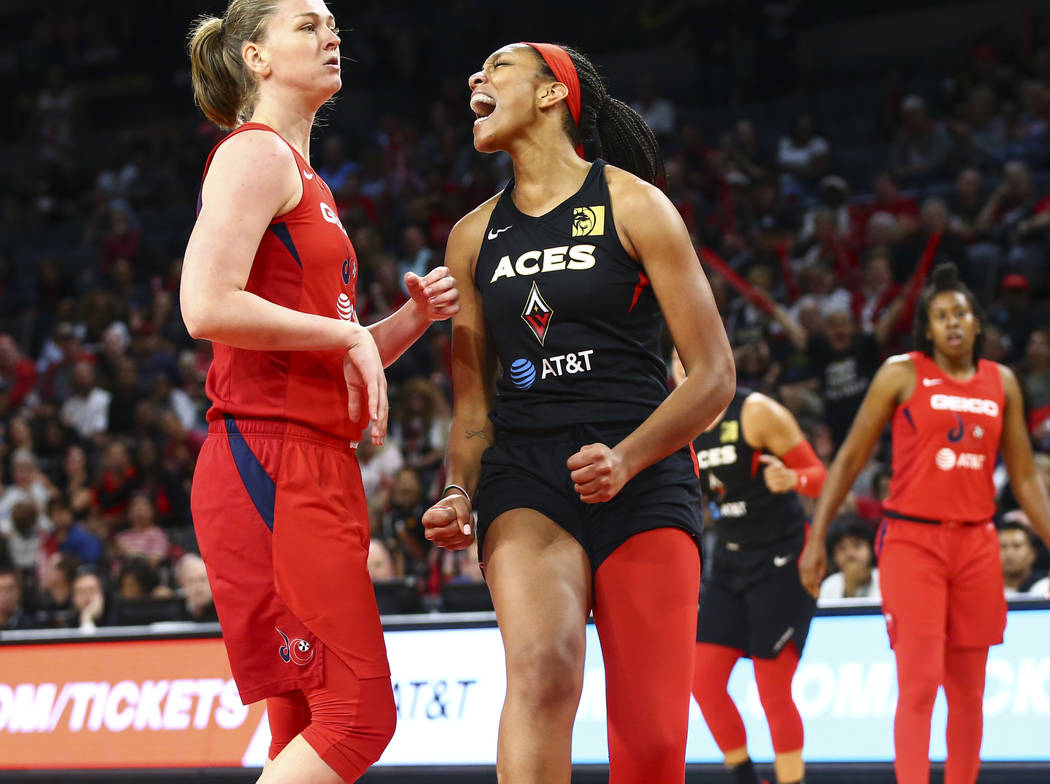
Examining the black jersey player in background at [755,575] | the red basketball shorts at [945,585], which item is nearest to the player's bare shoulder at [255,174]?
the black jersey player in background at [755,575]

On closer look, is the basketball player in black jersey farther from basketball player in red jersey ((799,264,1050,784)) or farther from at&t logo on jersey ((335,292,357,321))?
basketball player in red jersey ((799,264,1050,784))

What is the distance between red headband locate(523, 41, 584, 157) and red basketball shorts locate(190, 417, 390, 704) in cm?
111

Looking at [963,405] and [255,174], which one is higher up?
[255,174]

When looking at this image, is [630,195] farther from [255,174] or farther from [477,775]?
[477,775]

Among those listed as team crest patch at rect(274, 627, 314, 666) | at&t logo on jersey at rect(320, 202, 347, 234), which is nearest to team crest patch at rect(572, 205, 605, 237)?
at&t logo on jersey at rect(320, 202, 347, 234)

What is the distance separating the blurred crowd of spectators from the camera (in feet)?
30.9

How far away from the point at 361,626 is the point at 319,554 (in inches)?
7.3

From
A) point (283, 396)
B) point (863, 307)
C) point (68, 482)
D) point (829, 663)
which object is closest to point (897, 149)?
point (863, 307)

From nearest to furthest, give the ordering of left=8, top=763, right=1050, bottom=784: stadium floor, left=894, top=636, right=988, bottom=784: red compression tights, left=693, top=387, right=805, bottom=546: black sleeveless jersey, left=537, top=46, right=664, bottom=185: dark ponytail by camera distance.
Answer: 1. left=537, top=46, right=664, bottom=185: dark ponytail
2. left=894, top=636, right=988, bottom=784: red compression tights
3. left=693, top=387, right=805, bottom=546: black sleeveless jersey
4. left=8, top=763, right=1050, bottom=784: stadium floor

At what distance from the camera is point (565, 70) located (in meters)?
3.49

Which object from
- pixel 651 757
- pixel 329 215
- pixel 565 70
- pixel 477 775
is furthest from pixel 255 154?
pixel 477 775

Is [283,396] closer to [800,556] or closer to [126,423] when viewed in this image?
[800,556]

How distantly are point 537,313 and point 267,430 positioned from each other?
2.32 feet

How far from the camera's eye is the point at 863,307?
1059 centimetres
